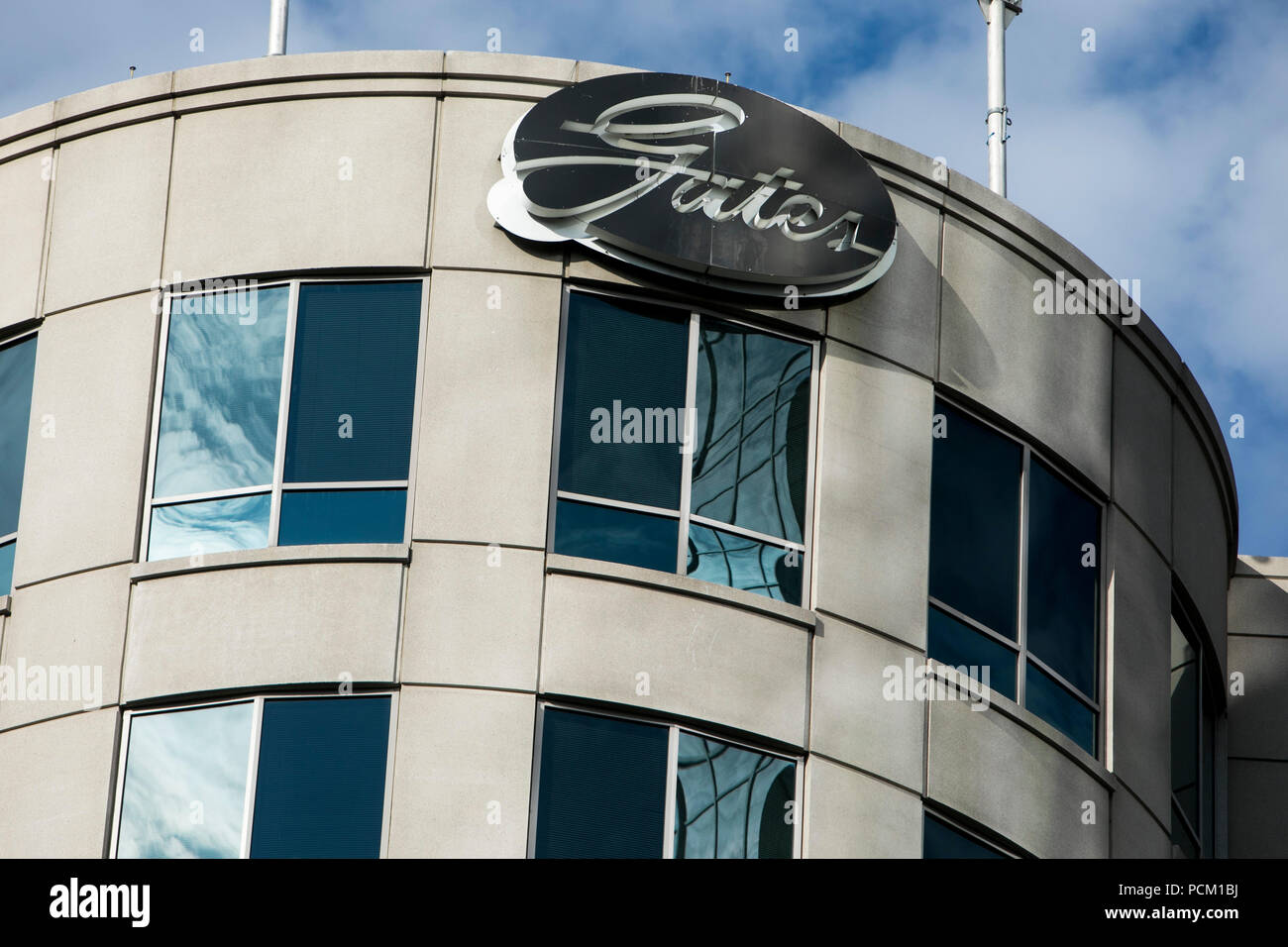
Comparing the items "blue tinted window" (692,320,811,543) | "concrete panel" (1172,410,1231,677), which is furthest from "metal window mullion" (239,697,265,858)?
"concrete panel" (1172,410,1231,677)

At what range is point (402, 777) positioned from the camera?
752 inches

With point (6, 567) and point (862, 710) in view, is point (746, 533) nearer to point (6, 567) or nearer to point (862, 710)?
point (862, 710)

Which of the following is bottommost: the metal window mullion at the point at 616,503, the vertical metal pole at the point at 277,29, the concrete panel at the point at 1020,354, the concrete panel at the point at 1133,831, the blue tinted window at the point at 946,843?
the blue tinted window at the point at 946,843

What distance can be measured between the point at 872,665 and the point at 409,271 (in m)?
5.09

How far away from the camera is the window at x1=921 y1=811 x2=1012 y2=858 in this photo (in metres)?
20.6

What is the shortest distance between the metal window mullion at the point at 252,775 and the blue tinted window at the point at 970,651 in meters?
5.71

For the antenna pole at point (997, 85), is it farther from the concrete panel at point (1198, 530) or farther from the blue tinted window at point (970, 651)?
the blue tinted window at point (970, 651)

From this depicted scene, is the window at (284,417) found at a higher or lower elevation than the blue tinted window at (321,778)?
higher

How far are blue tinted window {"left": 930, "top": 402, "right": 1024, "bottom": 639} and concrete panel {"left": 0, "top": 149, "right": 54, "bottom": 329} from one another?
8.08m

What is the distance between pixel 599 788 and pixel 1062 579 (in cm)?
551

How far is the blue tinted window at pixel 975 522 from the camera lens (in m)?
21.8

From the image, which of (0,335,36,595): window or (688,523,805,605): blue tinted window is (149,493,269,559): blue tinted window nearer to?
(0,335,36,595): window

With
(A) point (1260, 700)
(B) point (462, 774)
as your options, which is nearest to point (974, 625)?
(B) point (462, 774)

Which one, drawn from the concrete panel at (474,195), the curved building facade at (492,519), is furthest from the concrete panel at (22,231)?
the concrete panel at (474,195)
